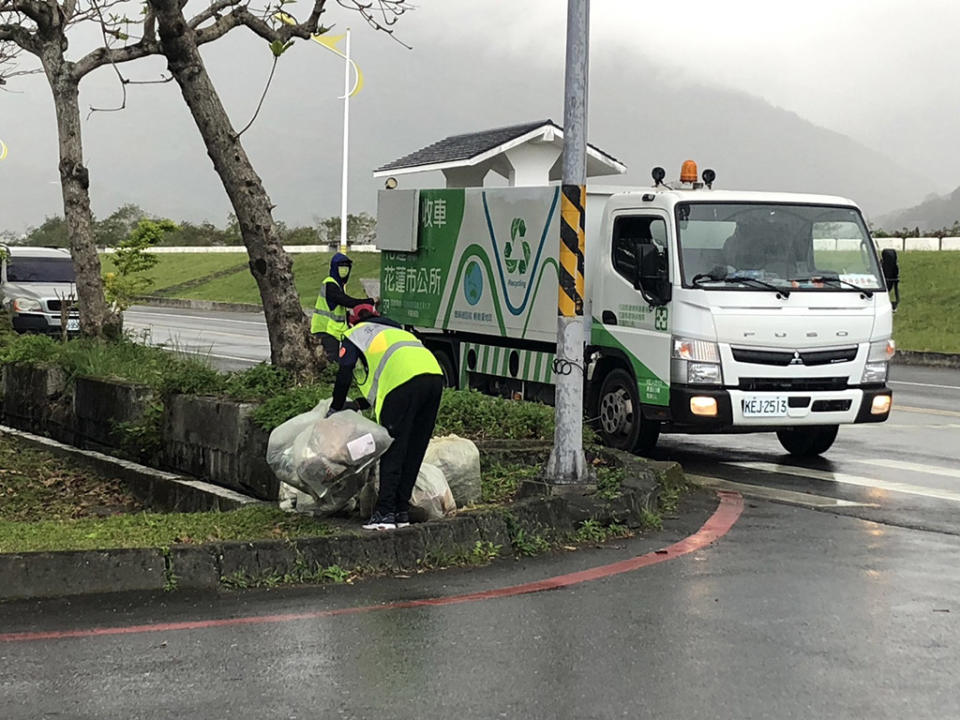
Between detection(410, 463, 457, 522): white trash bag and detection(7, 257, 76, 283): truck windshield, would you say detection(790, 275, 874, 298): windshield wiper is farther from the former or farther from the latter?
detection(7, 257, 76, 283): truck windshield

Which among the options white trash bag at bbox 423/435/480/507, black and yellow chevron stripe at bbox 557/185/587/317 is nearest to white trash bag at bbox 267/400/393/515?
white trash bag at bbox 423/435/480/507

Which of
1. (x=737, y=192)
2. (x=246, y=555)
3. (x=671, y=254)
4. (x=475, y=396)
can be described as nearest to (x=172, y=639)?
(x=246, y=555)

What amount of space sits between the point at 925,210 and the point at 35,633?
199 meters

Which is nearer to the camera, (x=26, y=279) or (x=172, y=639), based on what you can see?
(x=172, y=639)

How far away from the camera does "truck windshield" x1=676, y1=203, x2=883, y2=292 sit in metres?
11.4

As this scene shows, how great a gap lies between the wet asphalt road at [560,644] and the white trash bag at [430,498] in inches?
25.7

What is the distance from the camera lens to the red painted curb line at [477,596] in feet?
19.3

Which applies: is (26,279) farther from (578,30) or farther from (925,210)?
(925,210)

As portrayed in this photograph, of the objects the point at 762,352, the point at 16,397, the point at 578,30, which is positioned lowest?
the point at 16,397

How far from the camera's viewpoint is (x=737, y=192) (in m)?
12.1

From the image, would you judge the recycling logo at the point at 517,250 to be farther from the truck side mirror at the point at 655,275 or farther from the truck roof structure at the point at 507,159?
the truck roof structure at the point at 507,159

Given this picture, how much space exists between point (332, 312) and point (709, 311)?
3.54 meters

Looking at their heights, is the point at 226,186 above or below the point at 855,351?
above

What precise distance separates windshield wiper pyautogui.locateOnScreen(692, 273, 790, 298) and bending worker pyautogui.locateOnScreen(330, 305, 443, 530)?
4.08m
